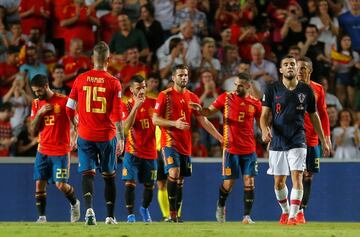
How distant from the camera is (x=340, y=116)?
853 inches

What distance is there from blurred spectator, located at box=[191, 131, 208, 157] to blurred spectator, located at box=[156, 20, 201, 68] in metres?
2.27

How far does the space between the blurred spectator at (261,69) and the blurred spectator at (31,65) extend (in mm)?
4459

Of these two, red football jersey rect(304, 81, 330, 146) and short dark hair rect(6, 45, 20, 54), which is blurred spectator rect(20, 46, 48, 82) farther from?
Result: red football jersey rect(304, 81, 330, 146)

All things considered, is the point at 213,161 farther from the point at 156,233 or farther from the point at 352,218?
the point at 156,233

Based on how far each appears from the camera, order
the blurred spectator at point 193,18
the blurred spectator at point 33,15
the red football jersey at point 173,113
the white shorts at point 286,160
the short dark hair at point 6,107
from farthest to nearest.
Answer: the blurred spectator at point 193,18 → the blurred spectator at point 33,15 → the short dark hair at point 6,107 → the red football jersey at point 173,113 → the white shorts at point 286,160

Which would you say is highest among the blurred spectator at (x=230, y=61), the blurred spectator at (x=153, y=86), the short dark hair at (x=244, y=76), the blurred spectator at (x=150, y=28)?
the blurred spectator at (x=150, y=28)

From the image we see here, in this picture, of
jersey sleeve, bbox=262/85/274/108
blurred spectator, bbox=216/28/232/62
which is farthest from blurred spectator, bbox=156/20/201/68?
jersey sleeve, bbox=262/85/274/108

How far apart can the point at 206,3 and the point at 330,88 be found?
11.2ft

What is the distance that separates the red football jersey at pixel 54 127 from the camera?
17422 millimetres

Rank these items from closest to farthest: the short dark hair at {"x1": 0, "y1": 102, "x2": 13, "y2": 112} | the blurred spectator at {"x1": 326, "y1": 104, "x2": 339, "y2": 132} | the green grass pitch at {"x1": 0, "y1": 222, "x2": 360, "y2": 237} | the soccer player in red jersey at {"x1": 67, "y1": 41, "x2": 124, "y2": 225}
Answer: the green grass pitch at {"x1": 0, "y1": 222, "x2": 360, "y2": 237}, the soccer player in red jersey at {"x1": 67, "y1": 41, "x2": 124, "y2": 225}, the short dark hair at {"x1": 0, "y1": 102, "x2": 13, "y2": 112}, the blurred spectator at {"x1": 326, "y1": 104, "x2": 339, "y2": 132}

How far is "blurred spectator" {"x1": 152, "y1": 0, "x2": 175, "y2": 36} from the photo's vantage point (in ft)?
77.9

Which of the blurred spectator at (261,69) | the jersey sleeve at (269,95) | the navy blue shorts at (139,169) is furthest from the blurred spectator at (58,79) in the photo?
the jersey sleeve at (269,95)

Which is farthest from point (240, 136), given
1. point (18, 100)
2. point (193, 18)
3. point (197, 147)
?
point (193, 18)

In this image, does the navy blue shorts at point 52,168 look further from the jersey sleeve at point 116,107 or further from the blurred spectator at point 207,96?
the blurred spectator at point 207,96
